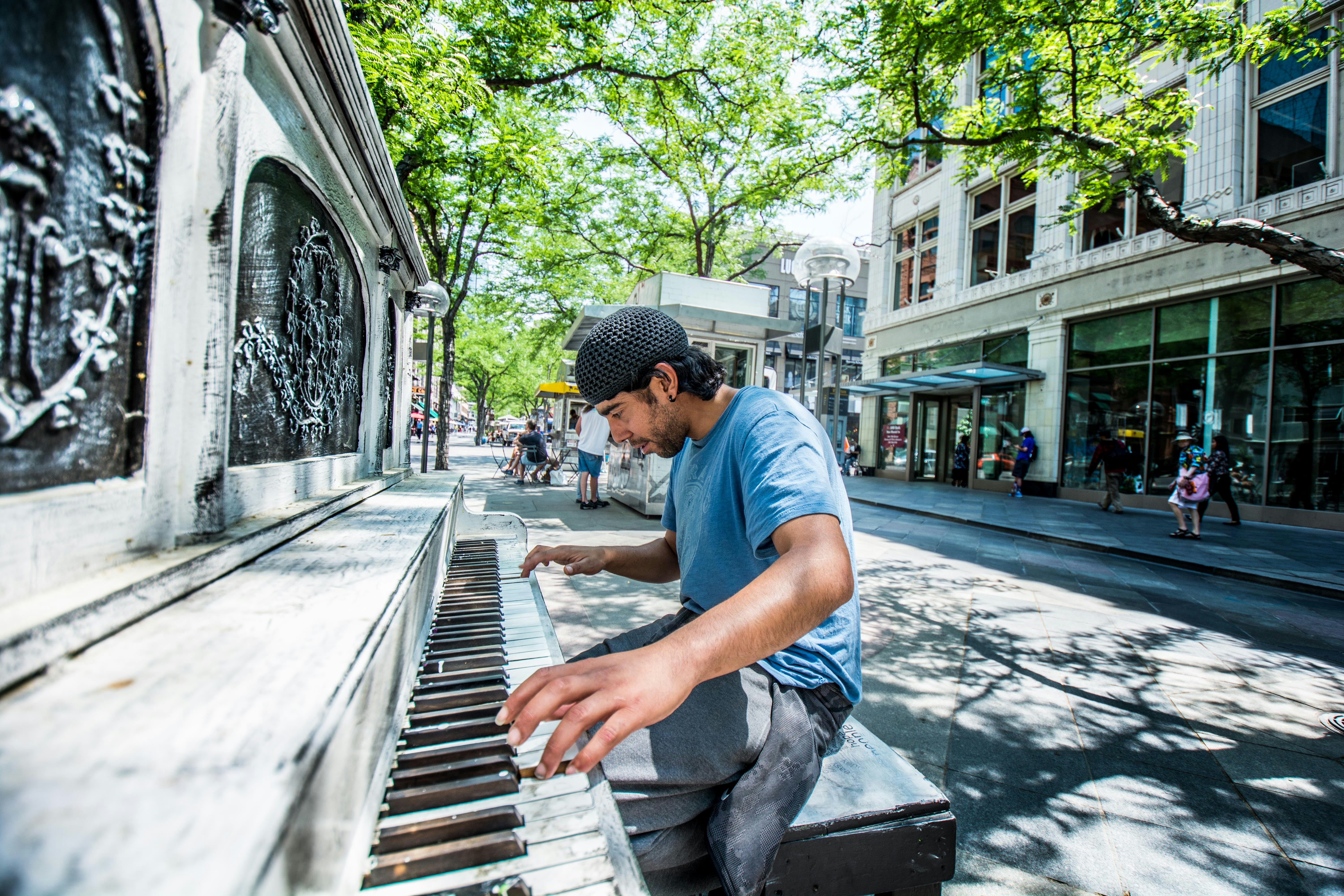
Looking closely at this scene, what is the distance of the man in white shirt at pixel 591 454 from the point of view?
405 inches

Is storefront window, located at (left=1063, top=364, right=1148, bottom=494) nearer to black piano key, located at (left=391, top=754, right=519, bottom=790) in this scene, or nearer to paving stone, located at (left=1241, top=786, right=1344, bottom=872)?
paving stone, located at (left=1241, top=786, right=1344, bottom=872)

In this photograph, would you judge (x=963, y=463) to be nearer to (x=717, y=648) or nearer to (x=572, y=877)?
(x=717, y=648)

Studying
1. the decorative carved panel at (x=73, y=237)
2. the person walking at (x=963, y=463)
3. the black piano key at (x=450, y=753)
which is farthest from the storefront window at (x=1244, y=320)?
the decorative carved panel at (x=73, y=237)

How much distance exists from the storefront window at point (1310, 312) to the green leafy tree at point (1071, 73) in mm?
5738

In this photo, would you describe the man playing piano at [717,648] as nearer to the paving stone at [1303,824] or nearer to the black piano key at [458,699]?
the black piano key at [458,699]

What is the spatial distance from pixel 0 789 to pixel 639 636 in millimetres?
1459

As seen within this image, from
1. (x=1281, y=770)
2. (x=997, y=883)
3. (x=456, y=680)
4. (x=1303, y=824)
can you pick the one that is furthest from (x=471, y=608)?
(x=1281, y=770)

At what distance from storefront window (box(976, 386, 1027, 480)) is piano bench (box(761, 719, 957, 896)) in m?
17.3

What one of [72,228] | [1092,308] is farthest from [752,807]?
[1092,308]

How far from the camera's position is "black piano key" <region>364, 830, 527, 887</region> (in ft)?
2.92

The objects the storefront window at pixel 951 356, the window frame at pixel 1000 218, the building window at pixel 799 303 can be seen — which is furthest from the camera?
the building window at pixel 799 303

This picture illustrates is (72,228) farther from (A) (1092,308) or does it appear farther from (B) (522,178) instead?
(A) (1092,308)

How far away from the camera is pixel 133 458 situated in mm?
1123

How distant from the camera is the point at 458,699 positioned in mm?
1396
